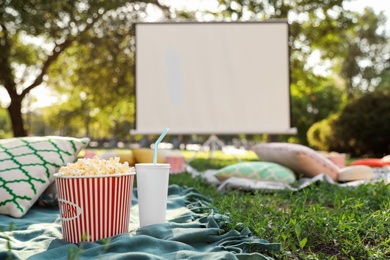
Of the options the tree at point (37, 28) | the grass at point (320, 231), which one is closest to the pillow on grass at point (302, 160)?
the grass at point (320, 231)

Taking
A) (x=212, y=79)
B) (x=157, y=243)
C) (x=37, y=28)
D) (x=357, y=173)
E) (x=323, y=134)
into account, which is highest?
(x=37, y=28)

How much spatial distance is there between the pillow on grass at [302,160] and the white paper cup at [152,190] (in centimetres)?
220

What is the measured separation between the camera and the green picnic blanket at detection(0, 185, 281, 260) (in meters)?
1.63

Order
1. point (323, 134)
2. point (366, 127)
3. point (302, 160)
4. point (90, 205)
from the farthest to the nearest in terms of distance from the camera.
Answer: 1. point (323, 134)
2. point (366, 127)
3. point (302, 160)
4. point (90, 205)

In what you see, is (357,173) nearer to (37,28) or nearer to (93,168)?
(93,168)

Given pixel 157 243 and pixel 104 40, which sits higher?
pixel 104 40

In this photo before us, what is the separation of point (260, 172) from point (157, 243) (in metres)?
2.12

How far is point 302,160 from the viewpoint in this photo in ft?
13.3

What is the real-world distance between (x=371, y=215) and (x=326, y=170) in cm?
199

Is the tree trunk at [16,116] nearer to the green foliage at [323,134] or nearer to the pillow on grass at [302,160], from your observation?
the green foliage at [323,134]

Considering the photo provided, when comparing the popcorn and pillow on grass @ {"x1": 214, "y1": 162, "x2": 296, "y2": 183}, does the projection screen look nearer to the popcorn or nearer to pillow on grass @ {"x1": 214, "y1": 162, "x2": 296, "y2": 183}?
pillow on grass @ {"x1": 214, "y1": 162, "x2": 296, "y2": 183}

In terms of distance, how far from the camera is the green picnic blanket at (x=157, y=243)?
163 cm

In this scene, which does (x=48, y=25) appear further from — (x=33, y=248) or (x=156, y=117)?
(x=33, y=248)

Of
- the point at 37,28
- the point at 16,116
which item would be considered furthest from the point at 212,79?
the point at 16,116
